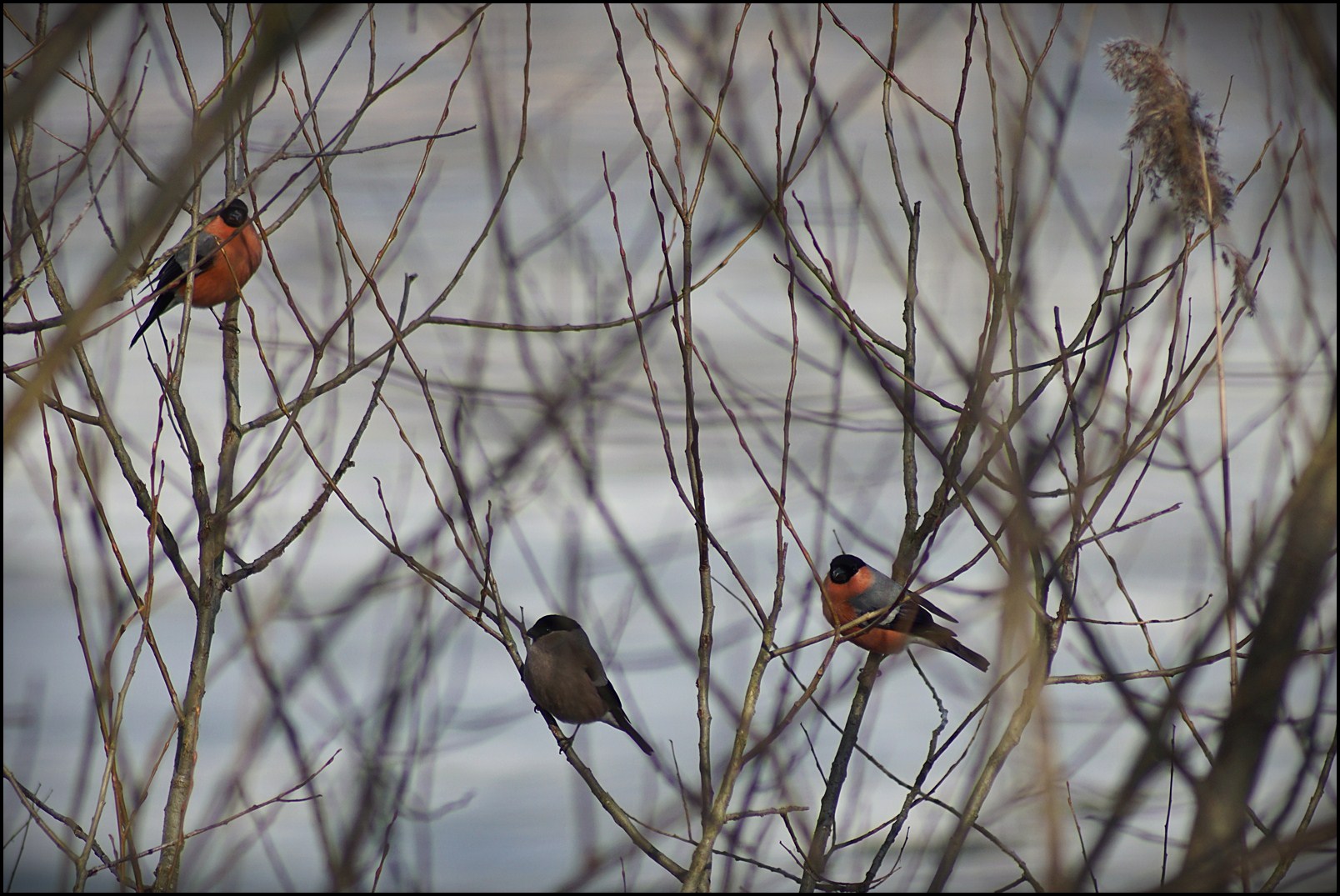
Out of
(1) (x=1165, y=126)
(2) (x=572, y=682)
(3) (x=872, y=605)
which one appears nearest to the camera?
(1) (x=1165, y=126)

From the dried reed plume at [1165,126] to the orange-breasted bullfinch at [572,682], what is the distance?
228 cm

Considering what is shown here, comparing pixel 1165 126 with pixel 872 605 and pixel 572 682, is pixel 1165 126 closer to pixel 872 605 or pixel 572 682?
pixel 872 605

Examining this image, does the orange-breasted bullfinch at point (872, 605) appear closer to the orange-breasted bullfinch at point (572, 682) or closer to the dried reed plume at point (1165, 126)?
the orange-breasted bullfinch at point (572, 682)

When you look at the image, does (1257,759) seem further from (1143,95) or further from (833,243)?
(833,243)

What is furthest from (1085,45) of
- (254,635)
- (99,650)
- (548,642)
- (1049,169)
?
(548,642)

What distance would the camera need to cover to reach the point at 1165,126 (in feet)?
5.68

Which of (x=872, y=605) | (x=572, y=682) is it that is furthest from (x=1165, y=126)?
(x=572, y=682)

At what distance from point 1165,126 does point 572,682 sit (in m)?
2.51

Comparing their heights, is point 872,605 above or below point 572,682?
above

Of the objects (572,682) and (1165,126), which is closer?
(1165,126)

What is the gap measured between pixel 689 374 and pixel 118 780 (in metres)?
1.02

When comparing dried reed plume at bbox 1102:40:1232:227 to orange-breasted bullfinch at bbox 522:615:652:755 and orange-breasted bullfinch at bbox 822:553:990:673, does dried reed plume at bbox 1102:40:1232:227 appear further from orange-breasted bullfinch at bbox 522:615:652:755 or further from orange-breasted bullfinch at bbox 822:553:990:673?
orange-breasted bullfinch at bbox 522:615:652:755

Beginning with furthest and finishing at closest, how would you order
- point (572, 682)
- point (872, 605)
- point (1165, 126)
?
point (872, 605) < point (572, 682) < point (1165, 126)

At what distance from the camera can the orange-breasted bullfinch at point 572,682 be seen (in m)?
3.57
